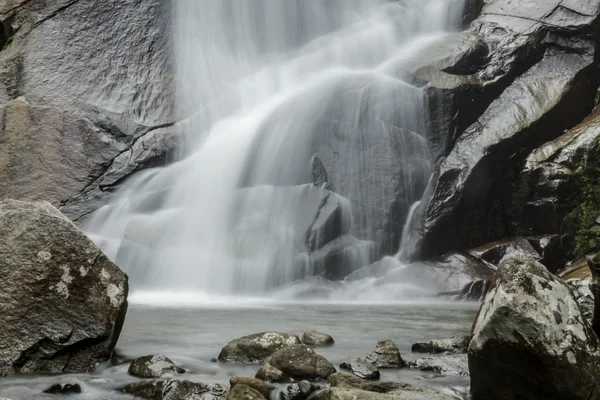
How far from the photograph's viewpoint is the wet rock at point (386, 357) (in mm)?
5004

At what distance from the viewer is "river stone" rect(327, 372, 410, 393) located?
4211 mm

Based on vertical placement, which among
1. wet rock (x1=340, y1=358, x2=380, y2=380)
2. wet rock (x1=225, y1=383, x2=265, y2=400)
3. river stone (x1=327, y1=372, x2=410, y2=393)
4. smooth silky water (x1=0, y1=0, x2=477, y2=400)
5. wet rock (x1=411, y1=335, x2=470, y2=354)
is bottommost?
wet rock (x1=225, y1=383, x2=265, y2=400)

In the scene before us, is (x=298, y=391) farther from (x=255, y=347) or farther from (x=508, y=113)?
(x=508, y=113)

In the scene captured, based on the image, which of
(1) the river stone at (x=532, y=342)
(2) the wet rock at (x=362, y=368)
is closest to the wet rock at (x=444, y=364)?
(2) the wet rock at (x=362, y=368)

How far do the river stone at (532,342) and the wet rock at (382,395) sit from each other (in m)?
0.35

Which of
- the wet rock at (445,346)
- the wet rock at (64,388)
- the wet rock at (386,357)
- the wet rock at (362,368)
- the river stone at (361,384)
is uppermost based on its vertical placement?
the wet rock at (445,346)

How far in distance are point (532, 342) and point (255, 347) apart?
235cm

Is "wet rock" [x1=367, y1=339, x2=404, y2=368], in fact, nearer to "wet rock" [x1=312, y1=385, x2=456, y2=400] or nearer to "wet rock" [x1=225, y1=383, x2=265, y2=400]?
"wet rock" [x1=312, y1=385, x2=456, y2=400]

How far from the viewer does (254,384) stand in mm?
4168

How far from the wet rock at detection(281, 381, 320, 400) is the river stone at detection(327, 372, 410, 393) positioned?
7.7 inches

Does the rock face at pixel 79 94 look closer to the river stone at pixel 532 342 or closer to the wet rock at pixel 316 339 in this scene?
the wet rock at pixel 316 339

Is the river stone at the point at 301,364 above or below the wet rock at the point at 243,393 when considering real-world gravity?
above

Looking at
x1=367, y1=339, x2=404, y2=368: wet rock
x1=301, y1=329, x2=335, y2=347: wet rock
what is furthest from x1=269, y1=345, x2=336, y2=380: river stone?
x1=301, y1=329, x2=335, y2=347: wet rock

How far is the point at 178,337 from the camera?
20.3ft
